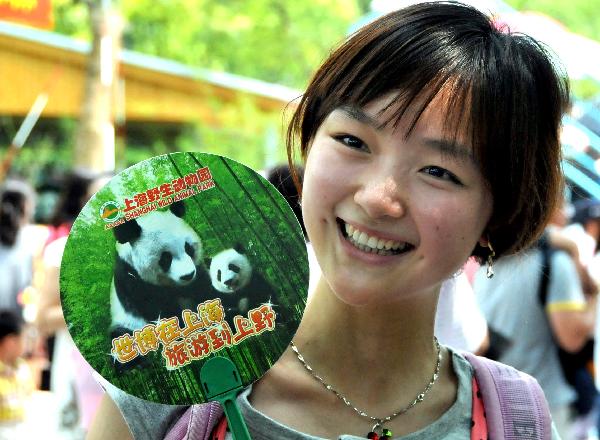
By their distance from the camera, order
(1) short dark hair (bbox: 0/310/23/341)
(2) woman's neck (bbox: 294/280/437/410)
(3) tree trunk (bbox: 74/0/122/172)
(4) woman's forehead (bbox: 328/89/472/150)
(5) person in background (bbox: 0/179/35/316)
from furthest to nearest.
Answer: (3) tree trunk (bbox: 74/0/122/172), (5) person in background (bbox: 0/179/35/316), (1) short dark hair (bbox: 0/310/23/341), (2) woman's neck (bbox: 294/280/437/410), (4) woman's forehead (bbox: 328/89/472/150)

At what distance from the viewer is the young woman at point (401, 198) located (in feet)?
4.94

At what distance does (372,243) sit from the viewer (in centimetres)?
149

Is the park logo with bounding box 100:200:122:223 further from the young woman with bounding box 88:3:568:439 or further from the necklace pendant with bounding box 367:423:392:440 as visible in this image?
the necklace pendant with bounding box 367:423:392:440

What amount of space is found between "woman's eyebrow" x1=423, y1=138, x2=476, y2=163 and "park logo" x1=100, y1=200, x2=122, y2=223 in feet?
1.48

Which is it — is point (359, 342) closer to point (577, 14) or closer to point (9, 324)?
point (9, 324)

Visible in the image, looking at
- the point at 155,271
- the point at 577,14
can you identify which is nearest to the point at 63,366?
the point at 155,271

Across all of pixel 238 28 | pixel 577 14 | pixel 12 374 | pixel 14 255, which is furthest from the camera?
pixel 577 14

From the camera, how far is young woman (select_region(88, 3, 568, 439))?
1505 millimetres

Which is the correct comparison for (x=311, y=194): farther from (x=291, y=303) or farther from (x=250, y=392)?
(x=250, y=392)

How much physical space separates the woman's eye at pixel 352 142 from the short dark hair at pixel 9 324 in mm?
3629

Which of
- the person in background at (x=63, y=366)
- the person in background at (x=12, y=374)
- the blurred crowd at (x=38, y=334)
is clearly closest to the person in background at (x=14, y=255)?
the blurred crowd at (x=38, y=334)

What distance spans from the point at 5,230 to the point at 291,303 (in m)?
4.68

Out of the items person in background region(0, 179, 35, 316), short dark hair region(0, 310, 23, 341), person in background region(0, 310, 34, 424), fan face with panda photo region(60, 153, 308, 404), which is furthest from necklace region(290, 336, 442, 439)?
person in background region(0, 179, 35, 316)

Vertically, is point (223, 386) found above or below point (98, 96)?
above
